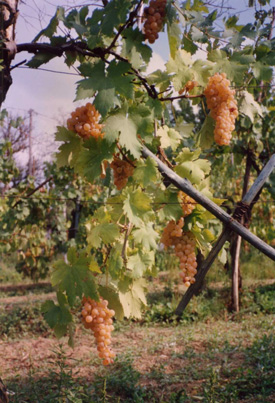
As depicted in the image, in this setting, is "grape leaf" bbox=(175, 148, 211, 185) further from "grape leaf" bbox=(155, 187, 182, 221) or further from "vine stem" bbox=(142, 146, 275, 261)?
"vine stem" bbox=(142, 146, 275, 261)

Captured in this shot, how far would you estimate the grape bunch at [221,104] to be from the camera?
180 centimetres

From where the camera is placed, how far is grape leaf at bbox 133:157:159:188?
5.63 ft

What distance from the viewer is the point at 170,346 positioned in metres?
4.70

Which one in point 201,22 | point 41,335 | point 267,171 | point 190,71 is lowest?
point 41,335

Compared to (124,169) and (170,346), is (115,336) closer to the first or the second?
(170,346)

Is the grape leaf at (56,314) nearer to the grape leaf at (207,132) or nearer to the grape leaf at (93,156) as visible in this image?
the grape leaf at (93,156)

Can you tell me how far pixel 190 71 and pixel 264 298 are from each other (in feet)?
18.0

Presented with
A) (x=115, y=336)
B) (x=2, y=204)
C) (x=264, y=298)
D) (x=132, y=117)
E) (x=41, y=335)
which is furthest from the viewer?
(x=2, y=204)

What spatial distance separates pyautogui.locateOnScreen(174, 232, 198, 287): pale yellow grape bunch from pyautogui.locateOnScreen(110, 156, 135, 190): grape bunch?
39 cm

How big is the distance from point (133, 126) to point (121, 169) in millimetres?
276

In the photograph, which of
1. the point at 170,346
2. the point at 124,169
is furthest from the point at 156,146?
the point at 170,346

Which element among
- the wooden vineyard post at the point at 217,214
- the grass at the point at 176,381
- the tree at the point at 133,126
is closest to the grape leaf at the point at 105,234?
the tree at the point at 133,126

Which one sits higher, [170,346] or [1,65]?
[1,65]

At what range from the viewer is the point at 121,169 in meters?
1.87
